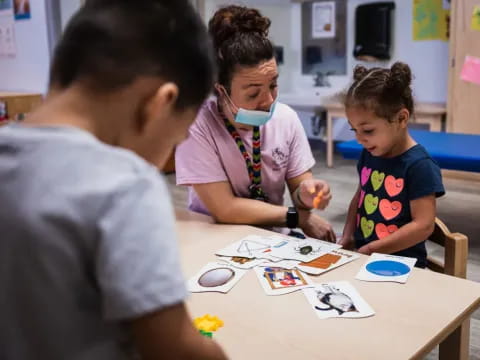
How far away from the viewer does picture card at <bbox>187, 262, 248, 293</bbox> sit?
1172 millimetres

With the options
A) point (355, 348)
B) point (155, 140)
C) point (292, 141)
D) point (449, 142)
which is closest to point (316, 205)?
point (292, 141)

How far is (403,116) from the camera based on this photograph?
5.37 ft

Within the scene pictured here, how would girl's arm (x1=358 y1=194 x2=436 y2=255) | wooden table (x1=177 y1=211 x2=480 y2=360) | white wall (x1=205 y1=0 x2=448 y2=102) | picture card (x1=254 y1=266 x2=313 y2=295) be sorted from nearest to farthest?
wooden table (x1=177 y1=211 x2=480 y2=360) < picture card (x1=254 y1=266 x2=313 y2=295) < girl's arm (x1=358 y1=194 x2=436 y2=255) < white wall (x1=205 y1=0 x2=448 y2=102)

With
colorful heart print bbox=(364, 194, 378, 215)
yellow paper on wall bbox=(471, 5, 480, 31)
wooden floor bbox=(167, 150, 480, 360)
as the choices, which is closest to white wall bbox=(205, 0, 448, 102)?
yellow paper on wall bbox=(471, 5, 480, 31)

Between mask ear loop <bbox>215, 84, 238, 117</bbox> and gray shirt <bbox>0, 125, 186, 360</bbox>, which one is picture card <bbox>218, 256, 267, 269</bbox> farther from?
gray shirt <bbox>0, 125, 186, 360</bbox>

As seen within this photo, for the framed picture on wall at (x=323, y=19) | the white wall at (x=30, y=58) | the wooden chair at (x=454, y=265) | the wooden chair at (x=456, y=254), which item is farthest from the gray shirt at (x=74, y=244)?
the framed picture on wall at (x=323, y=19)

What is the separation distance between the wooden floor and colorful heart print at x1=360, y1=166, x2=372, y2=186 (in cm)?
106

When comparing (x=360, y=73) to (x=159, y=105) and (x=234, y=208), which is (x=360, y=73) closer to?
(x=234, y=208)

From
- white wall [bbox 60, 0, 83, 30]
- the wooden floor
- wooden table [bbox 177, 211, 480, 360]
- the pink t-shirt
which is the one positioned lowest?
the wooden floor

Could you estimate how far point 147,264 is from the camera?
0.51 m

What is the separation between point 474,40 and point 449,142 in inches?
53.0

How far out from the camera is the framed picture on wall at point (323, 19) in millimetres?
5949

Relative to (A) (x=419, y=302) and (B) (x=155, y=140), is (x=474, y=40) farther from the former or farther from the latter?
(B) (x=155, y=140)

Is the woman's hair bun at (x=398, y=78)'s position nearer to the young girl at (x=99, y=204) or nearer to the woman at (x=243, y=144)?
the woman at (x=243, y=144)
